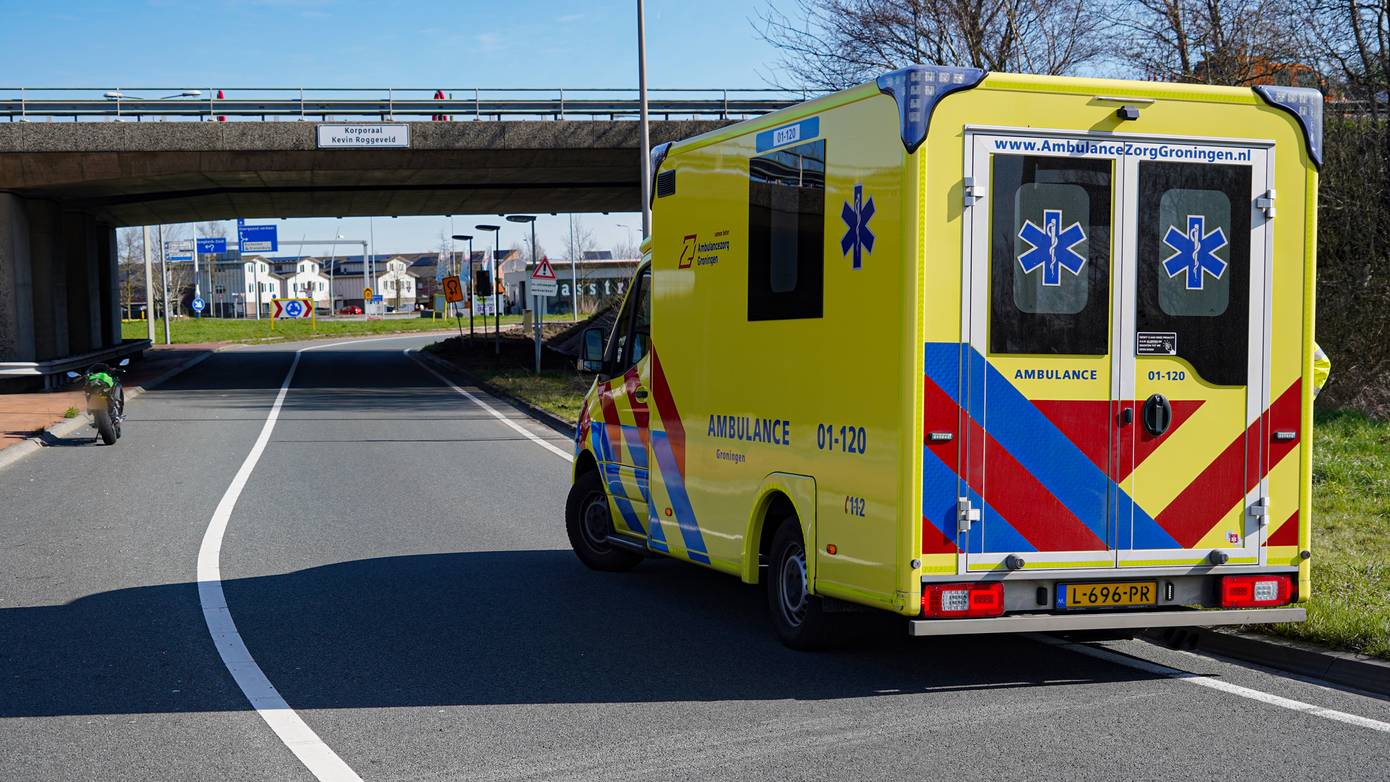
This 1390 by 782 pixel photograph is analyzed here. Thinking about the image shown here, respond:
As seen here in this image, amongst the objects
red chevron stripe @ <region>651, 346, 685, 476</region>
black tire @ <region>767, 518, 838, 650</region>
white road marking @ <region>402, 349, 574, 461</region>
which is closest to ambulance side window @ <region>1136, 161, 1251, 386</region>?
black tire @ <region>767, 518, 838, 650</region>

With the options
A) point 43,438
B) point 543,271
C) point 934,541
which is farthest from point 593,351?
point 543,271

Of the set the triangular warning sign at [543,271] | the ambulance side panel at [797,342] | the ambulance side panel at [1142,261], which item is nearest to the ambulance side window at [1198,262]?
the ambulance side panel at [1142,261]

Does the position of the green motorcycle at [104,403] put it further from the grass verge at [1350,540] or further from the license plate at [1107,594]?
the license plate at [1107,594]

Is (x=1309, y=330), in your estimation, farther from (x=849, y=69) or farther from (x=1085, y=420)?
(x=849, y=69)

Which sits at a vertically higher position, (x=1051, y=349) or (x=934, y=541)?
(x=1051, y=349)

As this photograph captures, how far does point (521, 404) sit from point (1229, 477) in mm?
20911

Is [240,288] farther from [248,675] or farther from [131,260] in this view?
[248,675]

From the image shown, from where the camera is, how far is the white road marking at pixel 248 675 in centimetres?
532

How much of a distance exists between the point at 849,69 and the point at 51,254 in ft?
62.7

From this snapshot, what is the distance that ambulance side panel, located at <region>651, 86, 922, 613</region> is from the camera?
6.15 metres

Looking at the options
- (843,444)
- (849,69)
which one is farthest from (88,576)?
(849,69)

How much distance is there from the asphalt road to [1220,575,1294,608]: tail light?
0.39 meters

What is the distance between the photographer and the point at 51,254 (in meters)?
33.2

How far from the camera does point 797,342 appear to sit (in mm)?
6945
